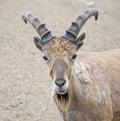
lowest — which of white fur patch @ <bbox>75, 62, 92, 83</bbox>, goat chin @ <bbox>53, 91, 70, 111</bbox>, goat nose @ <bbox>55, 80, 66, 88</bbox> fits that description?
goat chin @ <bbox>53, 91, 70, 111</bbox>

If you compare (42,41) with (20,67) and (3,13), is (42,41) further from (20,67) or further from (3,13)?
(3,13)

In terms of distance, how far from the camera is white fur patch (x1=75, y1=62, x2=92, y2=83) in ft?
28.9

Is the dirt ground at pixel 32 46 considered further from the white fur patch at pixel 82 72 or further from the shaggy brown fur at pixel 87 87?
the white fur patch at pixel 82 72

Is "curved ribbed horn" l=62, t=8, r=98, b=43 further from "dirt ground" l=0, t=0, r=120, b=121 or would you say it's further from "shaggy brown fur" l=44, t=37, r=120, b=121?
"dirt ground" l=0, t=0, r=120, b=121

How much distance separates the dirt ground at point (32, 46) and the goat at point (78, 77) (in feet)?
9.93

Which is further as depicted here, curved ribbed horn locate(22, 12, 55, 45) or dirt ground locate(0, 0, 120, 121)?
dirt ground locate(0, 0, 120, 121)

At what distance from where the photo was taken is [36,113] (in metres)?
12.3

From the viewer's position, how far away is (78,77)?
8.77m

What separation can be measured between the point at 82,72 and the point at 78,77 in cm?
20

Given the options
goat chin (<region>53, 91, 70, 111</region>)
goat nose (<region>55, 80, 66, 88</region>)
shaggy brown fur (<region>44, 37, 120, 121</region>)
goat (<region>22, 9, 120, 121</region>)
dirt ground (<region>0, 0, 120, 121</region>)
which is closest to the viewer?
goat nose (<region>55, 80, 66, 88</region>)

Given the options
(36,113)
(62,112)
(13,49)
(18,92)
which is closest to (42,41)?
(62,112)

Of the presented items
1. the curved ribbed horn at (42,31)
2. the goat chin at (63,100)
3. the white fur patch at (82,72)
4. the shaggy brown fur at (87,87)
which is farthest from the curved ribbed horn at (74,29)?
the goat chin at (63,100)

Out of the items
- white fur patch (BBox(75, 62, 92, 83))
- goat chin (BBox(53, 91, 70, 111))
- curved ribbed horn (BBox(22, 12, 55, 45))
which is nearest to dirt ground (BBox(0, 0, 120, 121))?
white fur patch (BBox(75, 62, 92, 83))

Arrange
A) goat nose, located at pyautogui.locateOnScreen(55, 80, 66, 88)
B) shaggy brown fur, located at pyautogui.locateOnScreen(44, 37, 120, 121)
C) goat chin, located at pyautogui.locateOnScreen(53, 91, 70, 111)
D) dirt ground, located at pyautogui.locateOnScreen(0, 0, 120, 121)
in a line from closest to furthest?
goat nose, located at pyautogui.locateOnScreen(55, 80, 66, 88) → shaggy brown fur, located at pyautogui.locateOnScreen(44, 37, 120, 121) → goat chin, located at pyautogui.locateOnScreen(53, 91, 70, 111) → dirt ground, located at pyautogui.locateOnScreen(0, 0, 120, 121)
